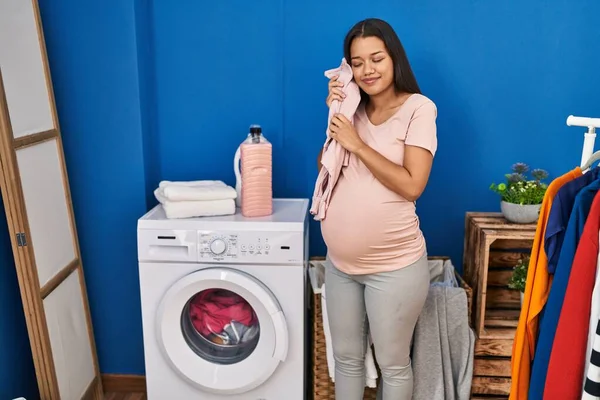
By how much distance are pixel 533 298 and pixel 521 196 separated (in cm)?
91

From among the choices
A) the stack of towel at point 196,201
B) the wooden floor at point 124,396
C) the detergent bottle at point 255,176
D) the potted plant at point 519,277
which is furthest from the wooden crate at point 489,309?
the wooden floor at point 124,396

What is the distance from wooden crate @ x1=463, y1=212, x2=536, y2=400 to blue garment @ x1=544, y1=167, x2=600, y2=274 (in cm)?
82

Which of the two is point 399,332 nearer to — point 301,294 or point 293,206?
point 301,294

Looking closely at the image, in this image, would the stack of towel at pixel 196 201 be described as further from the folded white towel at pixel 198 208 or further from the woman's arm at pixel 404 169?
the woman's arm at pixel 404 169

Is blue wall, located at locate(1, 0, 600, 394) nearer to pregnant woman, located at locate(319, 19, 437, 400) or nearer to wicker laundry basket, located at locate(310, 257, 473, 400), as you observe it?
wicker laundry basket, located at locate(310, 257, 473, 400)

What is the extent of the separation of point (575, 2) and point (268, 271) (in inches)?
62.3

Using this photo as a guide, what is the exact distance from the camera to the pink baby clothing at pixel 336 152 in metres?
1.83

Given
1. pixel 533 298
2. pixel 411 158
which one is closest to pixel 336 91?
pixel 411 158

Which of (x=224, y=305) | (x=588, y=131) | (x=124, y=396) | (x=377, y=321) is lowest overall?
(x=124, y=396)

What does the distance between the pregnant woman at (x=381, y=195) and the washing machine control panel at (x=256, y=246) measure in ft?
0.74

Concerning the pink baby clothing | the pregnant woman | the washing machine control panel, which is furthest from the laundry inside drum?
the pink baby clothing

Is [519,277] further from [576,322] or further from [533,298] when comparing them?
[576,322]

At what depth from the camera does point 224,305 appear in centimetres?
225

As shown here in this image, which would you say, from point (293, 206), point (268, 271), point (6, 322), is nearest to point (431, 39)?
point (293, 206)
